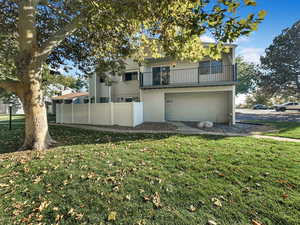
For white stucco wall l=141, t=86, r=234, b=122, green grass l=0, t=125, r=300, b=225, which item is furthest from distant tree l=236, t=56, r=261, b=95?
green grass l=0, t=125, r=300, b=225

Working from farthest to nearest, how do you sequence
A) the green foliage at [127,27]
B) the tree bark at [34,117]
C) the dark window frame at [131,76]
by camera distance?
1. the dark window frame at [131,76]
2. the tree bark at [34,117]
3. the green foliage at [127,27]

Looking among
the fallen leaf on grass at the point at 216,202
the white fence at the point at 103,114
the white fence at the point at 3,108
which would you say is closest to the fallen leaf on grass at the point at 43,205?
the fallen leaf on grass at the point at 216,202

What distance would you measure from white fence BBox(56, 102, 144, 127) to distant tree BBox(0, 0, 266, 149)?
3.82 metres

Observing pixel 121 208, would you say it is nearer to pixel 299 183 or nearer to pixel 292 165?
pixel 299 183

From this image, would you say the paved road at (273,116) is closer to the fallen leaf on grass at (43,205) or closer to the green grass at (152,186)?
the green grass at (152,186)

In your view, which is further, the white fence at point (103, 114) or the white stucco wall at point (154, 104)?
the white stucco wall at point (154, 104)

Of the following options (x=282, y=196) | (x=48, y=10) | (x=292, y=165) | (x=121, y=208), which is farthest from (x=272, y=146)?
(x=48, y=10)

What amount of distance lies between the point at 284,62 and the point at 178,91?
73.1ft

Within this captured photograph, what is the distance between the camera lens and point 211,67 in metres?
11.5

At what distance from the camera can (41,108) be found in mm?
5348

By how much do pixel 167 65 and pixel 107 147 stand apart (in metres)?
9.50

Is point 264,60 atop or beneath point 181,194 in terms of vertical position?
atop

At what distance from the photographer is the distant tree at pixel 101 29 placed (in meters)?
2.86

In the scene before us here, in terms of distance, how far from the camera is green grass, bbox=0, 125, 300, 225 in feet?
7.91
